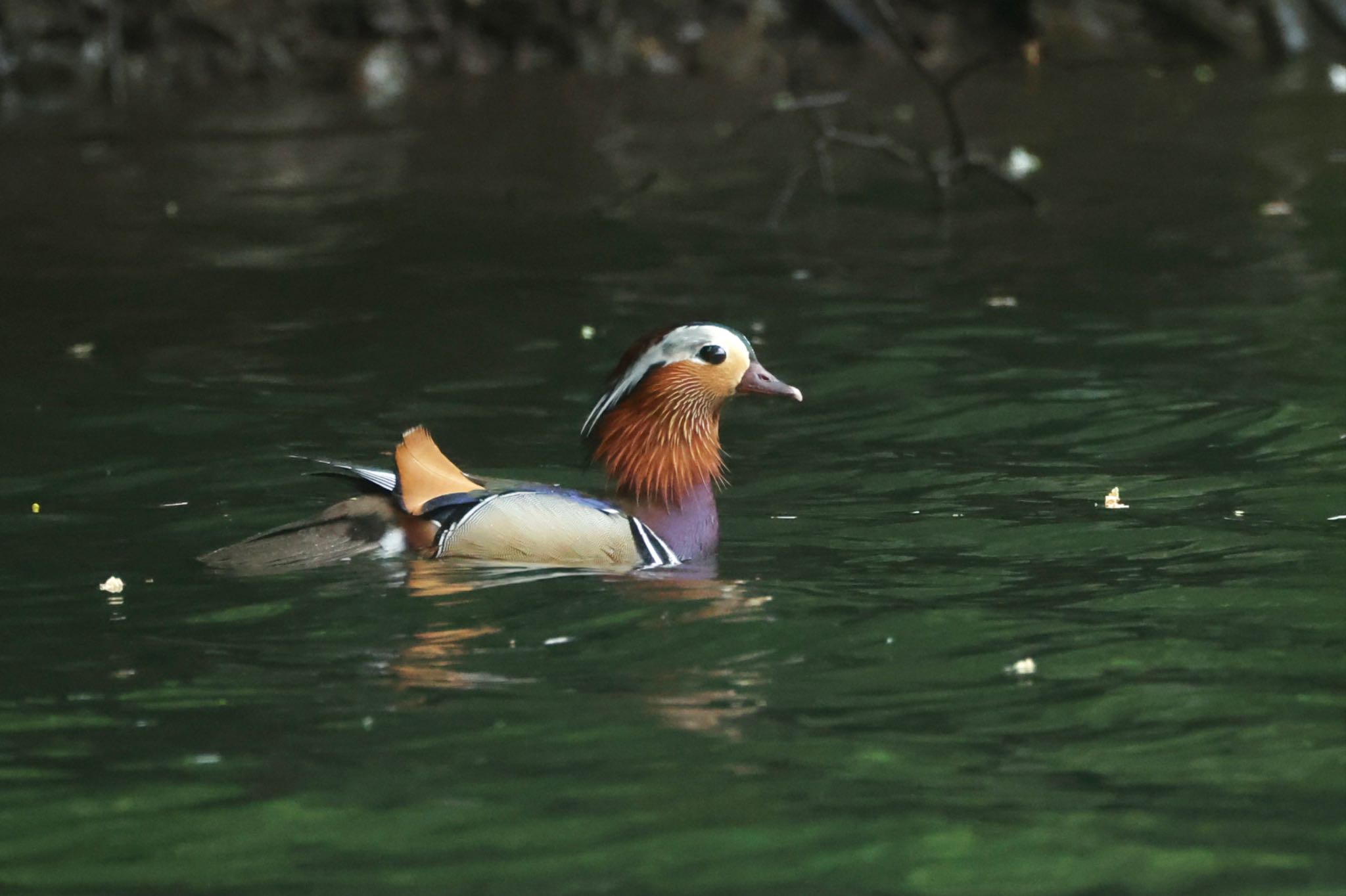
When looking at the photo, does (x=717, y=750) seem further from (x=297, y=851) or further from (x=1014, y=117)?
(x=1014, y=117)

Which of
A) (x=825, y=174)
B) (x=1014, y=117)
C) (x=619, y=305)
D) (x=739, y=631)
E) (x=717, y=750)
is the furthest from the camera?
(x=1014, y=117)

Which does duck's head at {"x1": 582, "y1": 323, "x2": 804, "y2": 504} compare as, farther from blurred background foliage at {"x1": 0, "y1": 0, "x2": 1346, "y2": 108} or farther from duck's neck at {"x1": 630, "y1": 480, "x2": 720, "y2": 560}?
blurred background foliage at {"x1": 0, "y1": 0, "x2": 1346, "y2": 108}

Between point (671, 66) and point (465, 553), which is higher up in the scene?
point (671, 66)

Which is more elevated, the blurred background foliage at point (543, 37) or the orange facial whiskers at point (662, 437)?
the blurred background foliage at point (543, 37)

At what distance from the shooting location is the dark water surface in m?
4.99

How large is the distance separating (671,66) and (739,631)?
2072 cm

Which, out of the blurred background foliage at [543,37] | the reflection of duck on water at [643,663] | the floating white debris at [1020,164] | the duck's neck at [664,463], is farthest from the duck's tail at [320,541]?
the blurred background foliage at [543,37]

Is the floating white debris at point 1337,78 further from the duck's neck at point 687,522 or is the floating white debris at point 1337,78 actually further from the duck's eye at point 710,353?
the duck's neck at point 687,522

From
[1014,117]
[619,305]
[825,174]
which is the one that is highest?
[1014,117]

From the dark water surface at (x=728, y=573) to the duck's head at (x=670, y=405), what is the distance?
0.42 metres

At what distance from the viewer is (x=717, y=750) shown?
545 centimetres

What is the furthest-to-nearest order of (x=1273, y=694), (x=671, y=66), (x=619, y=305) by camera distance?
(x=671, y=66), (x=619, y=305), (x=1273, y=694)

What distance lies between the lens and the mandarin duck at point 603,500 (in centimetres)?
706

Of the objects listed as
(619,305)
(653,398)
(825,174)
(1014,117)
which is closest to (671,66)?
(1014,117)
